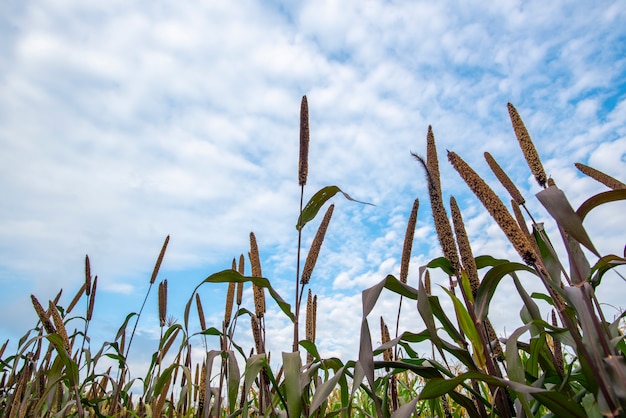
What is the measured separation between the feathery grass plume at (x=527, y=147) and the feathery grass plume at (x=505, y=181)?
32 centimetres

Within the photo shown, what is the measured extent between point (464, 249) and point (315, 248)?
3.28 ft

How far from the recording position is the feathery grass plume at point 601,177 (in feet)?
7.31

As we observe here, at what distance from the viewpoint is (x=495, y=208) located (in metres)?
1.60

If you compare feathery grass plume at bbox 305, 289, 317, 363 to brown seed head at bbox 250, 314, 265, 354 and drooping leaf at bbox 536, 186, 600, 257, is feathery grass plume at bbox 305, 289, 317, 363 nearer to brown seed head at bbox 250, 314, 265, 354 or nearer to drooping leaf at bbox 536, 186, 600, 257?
brown seed head at bbox 250, 314, 265, 354

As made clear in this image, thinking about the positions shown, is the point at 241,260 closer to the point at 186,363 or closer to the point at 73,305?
the point at 186,363

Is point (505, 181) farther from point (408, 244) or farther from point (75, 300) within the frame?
point (75, 300)

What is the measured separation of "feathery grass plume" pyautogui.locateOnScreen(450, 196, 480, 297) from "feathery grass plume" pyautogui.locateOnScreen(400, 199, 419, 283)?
0.60 meters

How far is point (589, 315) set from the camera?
129 cm

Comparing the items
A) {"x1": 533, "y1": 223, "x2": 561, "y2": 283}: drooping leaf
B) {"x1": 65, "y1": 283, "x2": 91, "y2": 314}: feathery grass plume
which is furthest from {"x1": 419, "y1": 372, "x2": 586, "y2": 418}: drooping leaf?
{"x1": 65, "y1": 283, "x2": 91, "y2": 314}: feathery grass plume

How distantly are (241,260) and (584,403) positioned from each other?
2.35 m

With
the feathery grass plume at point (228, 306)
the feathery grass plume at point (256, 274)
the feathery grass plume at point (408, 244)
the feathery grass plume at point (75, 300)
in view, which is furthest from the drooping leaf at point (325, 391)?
the feathery grass plume at point (75, 300)

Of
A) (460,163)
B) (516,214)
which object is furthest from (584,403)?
(516,214)

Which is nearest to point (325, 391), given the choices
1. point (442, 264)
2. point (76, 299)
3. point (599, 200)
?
point (442, 264)

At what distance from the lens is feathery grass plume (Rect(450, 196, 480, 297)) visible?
5.56 feet
